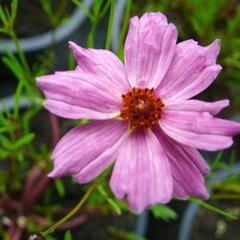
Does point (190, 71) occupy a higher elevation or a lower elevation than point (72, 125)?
higher

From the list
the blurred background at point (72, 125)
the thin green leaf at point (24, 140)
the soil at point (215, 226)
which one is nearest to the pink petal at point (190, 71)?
the thin green leaf at point (24, 140)

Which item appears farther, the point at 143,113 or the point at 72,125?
the point at 72,125

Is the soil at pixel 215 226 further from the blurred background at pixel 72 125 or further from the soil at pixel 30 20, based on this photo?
the soil at pixel 30 20

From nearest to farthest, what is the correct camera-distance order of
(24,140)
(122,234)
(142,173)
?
(142,173) → (24,140) → (122,234)

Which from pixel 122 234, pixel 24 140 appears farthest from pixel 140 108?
pixel 122 234

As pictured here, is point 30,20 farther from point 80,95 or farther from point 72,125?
point 80,95

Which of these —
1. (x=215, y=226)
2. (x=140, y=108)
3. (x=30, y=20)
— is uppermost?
(x=30, y=20)

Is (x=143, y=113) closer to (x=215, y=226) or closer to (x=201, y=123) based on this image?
(x=201, y=123)

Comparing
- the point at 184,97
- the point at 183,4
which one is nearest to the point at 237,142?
the point at 183,4

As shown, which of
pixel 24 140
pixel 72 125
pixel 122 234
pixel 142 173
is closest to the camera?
pixel 142 173
